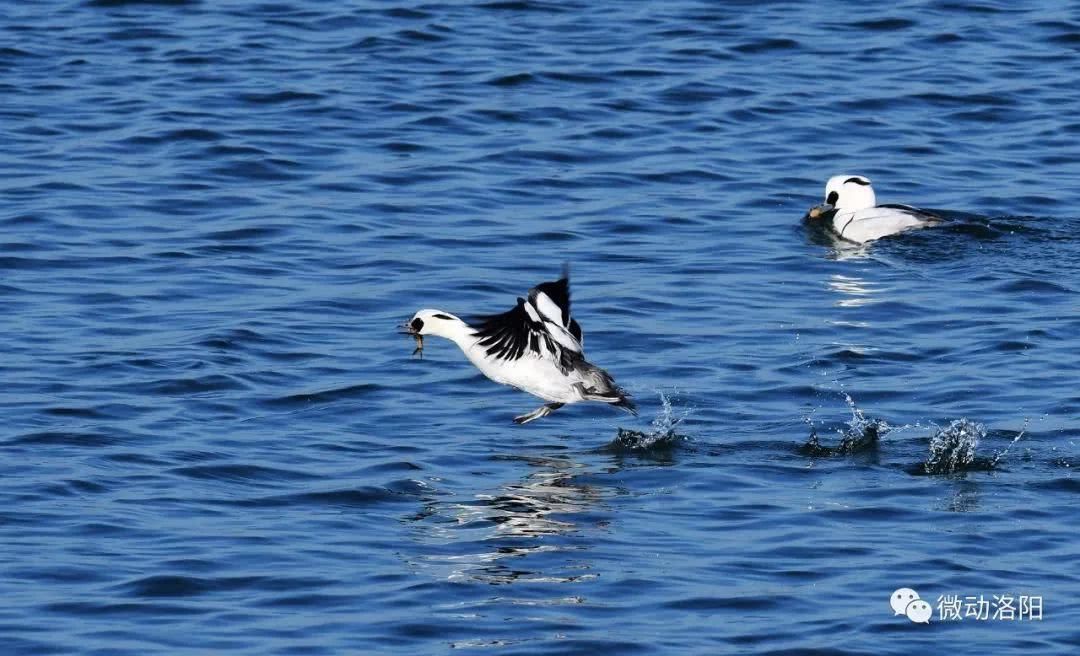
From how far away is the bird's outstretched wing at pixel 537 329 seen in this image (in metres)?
10.9

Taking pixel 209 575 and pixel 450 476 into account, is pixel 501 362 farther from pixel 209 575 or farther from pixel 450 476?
pixel 209 575

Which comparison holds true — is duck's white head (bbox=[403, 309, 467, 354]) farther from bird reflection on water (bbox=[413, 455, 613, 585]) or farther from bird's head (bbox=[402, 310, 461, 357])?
bird reflection on water (bbox=[413, 455, 613, 585])

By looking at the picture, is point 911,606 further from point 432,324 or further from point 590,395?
point 432,324

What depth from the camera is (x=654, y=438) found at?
1107 cm

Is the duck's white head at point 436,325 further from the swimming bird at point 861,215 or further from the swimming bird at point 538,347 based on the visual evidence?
the swimming bird at point 861,215

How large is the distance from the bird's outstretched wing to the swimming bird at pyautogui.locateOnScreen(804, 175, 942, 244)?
540 centimetres

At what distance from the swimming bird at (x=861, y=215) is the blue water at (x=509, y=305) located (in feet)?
0.64

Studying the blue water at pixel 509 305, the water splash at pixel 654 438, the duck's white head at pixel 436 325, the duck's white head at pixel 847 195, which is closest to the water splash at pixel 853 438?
the blue water at pixel 509 305

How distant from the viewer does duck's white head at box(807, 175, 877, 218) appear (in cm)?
1658

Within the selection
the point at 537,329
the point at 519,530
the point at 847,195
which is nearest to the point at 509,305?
the point at 537,329

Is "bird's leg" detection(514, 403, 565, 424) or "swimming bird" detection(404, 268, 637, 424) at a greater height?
"swimming bird" detection(404, 268, 637, 424)

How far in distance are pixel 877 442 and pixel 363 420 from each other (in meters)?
2.84

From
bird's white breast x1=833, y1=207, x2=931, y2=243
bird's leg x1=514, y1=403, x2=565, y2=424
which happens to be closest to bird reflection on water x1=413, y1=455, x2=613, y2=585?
bird's leg x1=514, y1=403, x2=565, y2=424

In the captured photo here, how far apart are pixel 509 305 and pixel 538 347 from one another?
288 centimetres
